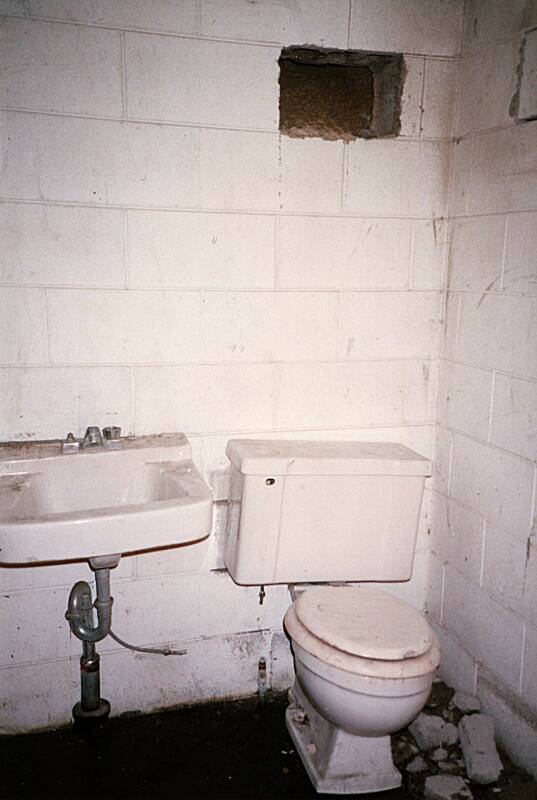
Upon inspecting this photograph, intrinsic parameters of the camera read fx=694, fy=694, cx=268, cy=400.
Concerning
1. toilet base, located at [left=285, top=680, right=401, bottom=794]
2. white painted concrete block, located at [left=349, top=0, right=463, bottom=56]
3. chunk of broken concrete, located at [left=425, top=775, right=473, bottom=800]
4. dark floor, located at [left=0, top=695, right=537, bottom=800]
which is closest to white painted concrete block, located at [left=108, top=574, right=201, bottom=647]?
dark floor, located at [left=0, top=695, right=537, bottom=800]

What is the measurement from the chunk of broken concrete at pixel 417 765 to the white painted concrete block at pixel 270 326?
1.19m

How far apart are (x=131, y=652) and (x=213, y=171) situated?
4.75 feet

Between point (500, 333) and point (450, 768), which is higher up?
point (500, 333)

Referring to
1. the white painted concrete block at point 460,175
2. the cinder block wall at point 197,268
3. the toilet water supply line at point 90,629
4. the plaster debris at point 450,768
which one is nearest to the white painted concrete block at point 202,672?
the cinder block wall at point 197,268

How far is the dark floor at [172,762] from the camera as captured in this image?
1856mm

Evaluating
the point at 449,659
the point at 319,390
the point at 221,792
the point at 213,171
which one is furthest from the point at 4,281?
the point at 449,659

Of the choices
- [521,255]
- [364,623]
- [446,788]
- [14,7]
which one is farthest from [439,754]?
[14,7]

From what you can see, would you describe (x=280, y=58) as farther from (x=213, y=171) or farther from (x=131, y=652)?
(x=131, y=652)

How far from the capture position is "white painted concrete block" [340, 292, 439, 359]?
2162 millimetres

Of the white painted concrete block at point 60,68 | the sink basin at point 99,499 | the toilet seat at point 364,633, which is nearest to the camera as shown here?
the sink basin at point 99,499

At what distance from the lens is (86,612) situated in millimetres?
1926

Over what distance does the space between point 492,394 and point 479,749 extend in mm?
986

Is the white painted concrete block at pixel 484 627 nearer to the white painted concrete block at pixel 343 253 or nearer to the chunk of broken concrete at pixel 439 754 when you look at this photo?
the chunk of broken concrete at pixel 439 754

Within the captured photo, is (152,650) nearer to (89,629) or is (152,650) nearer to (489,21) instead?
(89,629)
